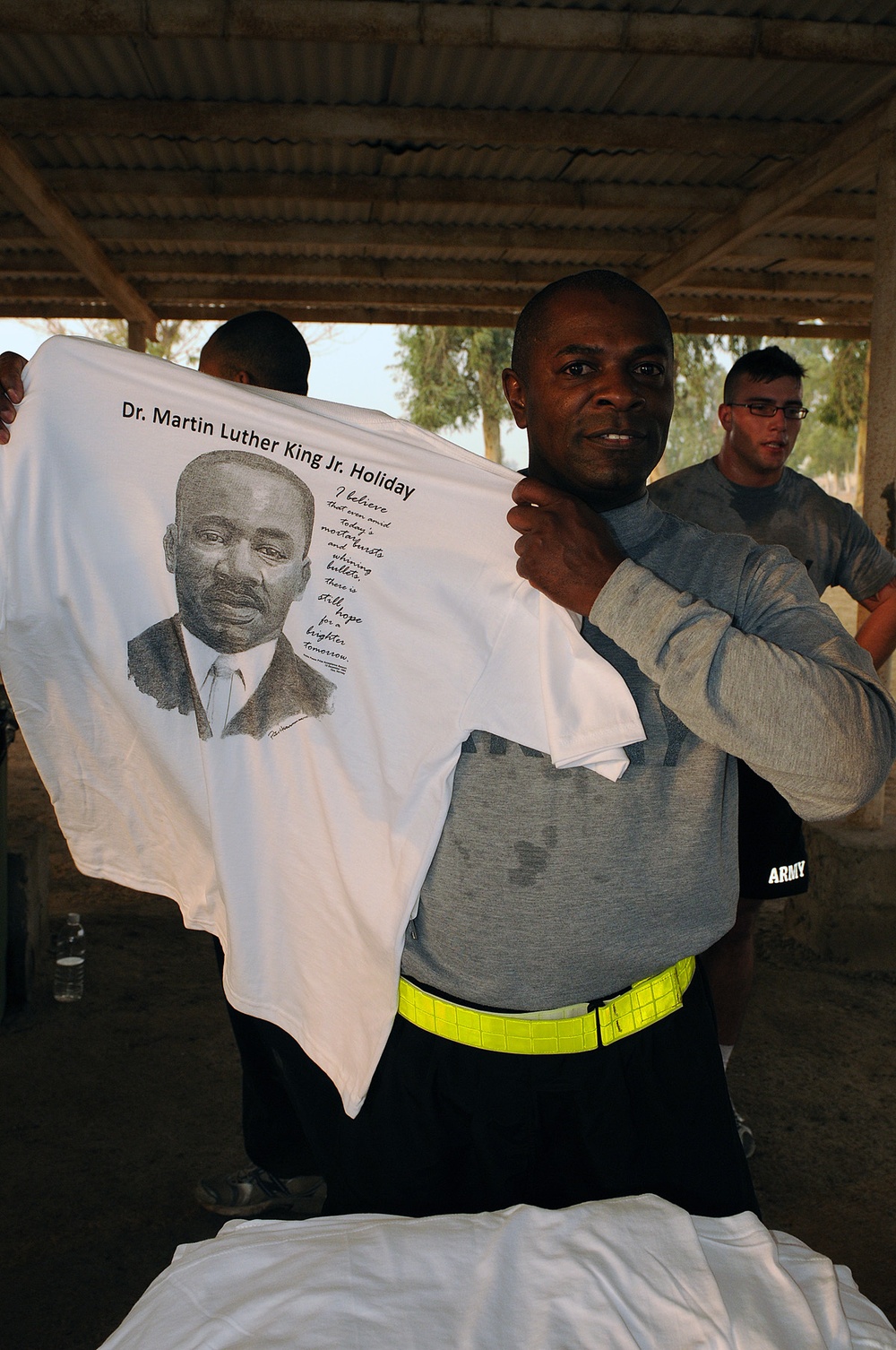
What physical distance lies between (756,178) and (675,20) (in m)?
2.55

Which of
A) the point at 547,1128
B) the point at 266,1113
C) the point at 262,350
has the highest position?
the point at 262,350

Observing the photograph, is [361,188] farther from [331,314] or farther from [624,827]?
[624,827]

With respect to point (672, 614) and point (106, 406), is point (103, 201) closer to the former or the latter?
point (106, 406)

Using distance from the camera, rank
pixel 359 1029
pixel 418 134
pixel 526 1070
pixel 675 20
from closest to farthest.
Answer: pixel 526 1070 < pixel 359 1029 < pixel 675 20 < pixel 418 134

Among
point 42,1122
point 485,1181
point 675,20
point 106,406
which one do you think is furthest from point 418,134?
point 485,1181

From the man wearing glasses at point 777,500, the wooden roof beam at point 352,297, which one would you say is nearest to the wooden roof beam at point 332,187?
the wooden roof beam at point 352,297

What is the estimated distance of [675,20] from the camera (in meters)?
4.61

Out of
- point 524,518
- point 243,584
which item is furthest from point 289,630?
point 524,518

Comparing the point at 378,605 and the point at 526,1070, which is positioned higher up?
the point at 378,605

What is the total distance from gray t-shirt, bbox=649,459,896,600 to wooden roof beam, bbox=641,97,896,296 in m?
2.88

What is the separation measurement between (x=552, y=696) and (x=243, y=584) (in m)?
0.57

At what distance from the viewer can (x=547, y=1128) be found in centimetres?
165

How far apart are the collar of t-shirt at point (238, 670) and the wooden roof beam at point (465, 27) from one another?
3.84m

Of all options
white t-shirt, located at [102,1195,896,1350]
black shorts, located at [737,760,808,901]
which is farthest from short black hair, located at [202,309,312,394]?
white t-shirt, located at [102,1195,896,1350]
